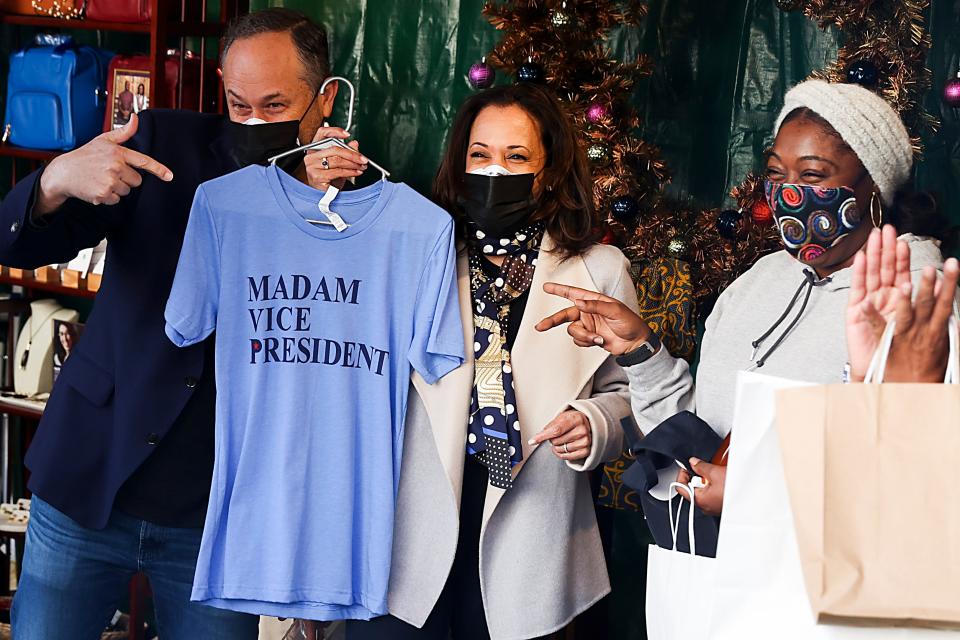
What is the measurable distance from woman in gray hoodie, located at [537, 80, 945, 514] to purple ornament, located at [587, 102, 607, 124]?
4.48ft

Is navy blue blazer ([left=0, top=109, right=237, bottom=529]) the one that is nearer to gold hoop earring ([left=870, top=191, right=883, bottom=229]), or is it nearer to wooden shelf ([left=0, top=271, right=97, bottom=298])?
gold hoop earring ([left=870, top=191, right=883, bottom=229])

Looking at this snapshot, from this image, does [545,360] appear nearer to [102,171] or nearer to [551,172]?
[551,172]

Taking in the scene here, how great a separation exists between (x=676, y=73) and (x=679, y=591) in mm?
2403

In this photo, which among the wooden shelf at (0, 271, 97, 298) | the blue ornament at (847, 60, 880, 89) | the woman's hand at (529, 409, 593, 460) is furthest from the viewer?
the wooden shelf at (0, 271, 97, 298)

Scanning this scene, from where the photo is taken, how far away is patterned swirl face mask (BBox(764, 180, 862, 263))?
1.80 m

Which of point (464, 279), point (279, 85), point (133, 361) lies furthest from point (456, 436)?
point (279, 85)

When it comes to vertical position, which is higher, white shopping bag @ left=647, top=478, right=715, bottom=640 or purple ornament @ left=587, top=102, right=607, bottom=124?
purple ornament @ left=587, top=102, right=607, bottom=124

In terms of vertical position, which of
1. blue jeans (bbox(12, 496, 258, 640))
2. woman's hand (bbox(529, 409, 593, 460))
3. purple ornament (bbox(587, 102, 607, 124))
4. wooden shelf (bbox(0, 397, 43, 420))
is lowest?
wooden shelf (bbox(0, 397, 43, 420))

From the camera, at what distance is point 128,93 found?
3926 mm

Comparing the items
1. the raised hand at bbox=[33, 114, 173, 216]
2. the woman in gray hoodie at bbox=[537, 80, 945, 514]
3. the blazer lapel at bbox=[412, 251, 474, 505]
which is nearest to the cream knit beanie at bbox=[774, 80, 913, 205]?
the woman in gray hoodie at bbox=[537, 80, 945, 514]

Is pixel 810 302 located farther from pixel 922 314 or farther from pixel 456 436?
pixel 456 436

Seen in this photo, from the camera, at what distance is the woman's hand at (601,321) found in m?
1.96

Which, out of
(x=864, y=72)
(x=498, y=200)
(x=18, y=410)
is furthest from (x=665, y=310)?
(x=18, y=410)

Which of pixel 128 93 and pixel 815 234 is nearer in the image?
pixel 815 234
